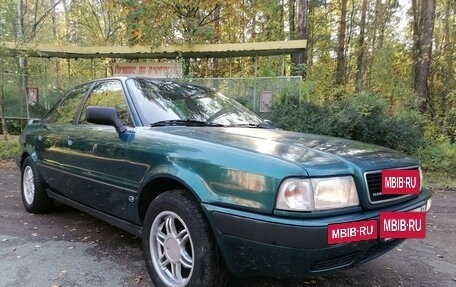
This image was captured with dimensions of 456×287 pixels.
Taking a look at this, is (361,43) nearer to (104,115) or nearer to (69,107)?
(69,107)

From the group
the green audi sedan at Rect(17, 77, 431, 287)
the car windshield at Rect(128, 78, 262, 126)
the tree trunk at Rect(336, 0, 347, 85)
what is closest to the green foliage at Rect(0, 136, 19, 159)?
the green audi sedan at Rect(17, 77, 431, 287)

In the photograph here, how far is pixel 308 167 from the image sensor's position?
213 cm

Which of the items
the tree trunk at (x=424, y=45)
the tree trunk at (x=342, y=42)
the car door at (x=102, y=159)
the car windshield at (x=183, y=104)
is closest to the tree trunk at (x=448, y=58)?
the tree trunk at (x=424, y=45)

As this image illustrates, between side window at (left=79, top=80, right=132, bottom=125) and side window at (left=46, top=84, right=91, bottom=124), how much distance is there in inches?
9.4

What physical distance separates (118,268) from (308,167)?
6.24 ft

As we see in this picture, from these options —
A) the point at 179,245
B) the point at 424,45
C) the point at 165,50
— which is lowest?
the point at 179,245

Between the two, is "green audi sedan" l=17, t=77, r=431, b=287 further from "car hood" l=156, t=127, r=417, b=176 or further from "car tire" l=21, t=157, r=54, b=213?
"car tire" l=21, t=157, r=54, b=213

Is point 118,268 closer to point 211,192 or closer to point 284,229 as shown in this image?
point 211,192

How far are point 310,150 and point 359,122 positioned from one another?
241 inches

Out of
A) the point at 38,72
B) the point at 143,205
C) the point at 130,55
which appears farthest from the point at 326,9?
the point at 143,205

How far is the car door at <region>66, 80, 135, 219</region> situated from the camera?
307 centimetres

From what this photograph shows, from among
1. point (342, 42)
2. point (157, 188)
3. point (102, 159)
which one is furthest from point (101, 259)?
point (342, 42)

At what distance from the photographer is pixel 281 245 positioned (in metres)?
2.06

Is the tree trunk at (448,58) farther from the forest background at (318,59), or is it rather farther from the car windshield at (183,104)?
the car windshield at (183,104)
